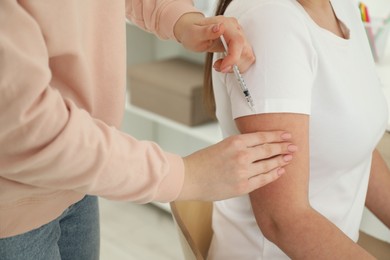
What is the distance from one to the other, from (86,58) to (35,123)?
171 millimetres

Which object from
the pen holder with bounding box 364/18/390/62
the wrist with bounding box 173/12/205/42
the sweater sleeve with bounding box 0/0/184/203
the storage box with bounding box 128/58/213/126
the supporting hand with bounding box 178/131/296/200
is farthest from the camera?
the storage box with bounding box 128/58/213/126

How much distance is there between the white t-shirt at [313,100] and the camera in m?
0.90

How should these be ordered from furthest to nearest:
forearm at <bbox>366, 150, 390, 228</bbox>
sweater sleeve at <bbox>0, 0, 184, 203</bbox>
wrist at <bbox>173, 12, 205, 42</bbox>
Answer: forearm at <bbox>366, 150, 390, 228</bbox> → wrist at <bbox>173, 12, 205, 42</bbox> → sweater sleeve at <bbox>0, 0, 184, 203</bbox>

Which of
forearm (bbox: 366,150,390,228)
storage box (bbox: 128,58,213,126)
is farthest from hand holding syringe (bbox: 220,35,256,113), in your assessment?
storage box (bbox: 128,58,213,126)

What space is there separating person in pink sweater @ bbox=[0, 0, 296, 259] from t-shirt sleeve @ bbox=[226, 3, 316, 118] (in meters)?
0.03

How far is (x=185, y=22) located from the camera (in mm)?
1045

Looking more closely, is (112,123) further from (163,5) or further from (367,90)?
(367,90)

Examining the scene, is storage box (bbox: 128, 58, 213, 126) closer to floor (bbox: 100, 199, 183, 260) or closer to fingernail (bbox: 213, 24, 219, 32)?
floor (bbox: 100, 199, 183, 260)

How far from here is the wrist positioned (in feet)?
3.39

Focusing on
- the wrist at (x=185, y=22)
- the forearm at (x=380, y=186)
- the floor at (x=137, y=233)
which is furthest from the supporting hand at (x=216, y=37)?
the floor at (x=137, y=233)

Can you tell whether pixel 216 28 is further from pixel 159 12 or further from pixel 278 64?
pixel 159 12

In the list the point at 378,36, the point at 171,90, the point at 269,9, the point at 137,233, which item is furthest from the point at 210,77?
the point at 137,233

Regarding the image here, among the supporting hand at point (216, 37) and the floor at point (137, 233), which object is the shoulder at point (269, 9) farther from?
the floor at point (137, 233)

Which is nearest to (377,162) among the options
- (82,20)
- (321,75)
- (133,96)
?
(321,75)
